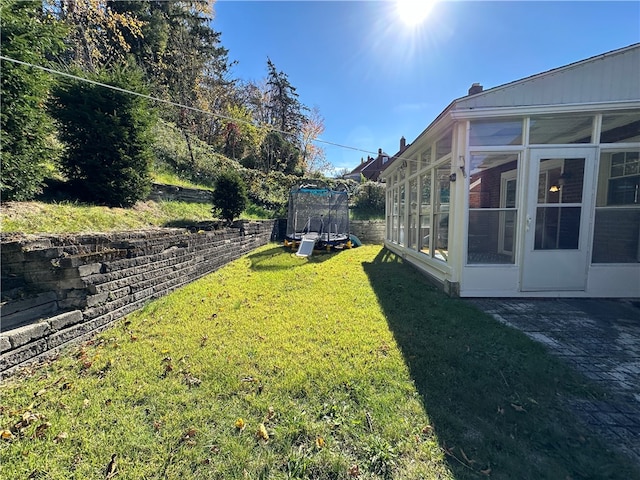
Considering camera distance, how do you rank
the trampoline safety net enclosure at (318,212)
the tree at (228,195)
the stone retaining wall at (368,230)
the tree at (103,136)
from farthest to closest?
the stone retaining wall at (368,230), the trampoline safety net enclosure at (318,212), the tree at (228,195), the tree at (103,136)

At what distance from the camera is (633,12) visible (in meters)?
4.95

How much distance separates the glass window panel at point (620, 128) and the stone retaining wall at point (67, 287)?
7523 mm

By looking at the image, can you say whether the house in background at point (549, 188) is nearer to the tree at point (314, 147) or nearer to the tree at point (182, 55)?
the tree at point (182, 55)

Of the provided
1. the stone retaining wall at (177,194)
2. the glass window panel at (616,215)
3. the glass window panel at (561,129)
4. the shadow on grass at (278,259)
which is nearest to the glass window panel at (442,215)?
the glass window panel at (561,129)

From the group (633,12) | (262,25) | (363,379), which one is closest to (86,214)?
(363,379)

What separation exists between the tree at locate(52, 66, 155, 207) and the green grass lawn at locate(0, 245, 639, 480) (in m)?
4.32

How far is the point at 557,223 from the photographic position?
4496mm

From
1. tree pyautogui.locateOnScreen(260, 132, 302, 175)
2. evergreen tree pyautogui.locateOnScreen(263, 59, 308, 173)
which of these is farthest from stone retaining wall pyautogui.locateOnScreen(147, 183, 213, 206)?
evergreen tree pyautogui.locateOnScreen(263, 59, 308, 173)

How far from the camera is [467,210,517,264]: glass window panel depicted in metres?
4.52

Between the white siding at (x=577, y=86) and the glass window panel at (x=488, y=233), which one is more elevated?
the white siding at (x=577, y=86)

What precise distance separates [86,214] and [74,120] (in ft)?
8.40

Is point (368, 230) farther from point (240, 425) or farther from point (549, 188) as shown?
point (240, 425)

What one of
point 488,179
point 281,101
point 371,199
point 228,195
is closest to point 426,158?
point 488,179

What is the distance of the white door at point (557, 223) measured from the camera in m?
4.40
